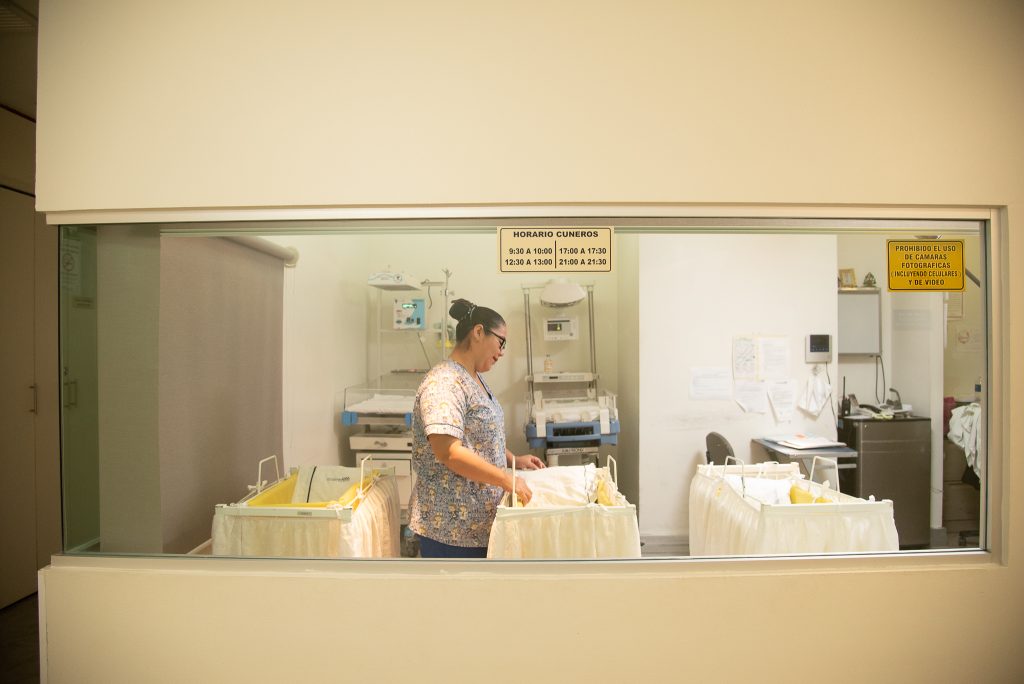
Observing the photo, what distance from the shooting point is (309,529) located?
1532 millimetres

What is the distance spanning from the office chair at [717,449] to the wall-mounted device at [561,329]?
113 cm

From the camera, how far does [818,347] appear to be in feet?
10.4

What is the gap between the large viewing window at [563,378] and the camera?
4.56 feet

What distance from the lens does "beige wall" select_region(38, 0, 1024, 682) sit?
1268 millimetres

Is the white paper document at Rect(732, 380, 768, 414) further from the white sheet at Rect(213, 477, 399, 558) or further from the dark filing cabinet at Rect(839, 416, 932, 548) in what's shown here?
the white sheet at Rect(213, 477, 399, 558)

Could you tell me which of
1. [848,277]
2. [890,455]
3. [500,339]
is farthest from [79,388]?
[848,277]

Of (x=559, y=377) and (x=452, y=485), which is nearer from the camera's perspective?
(x=452, y=485)

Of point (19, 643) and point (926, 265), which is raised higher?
point (926, 265)

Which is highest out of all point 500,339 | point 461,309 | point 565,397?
point 461,309

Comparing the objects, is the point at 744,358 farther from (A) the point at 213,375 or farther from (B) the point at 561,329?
(A) the point at 213,375

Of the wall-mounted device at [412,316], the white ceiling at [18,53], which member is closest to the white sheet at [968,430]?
the wall-mounted device at [412,316]

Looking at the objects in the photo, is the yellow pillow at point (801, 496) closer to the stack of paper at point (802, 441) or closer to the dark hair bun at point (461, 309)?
the stack of paper at point (802, 441)

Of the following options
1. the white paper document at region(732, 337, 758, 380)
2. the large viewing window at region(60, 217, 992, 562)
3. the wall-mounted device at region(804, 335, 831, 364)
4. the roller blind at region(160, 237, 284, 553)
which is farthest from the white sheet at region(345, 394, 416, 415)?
the wall-mounted device at region(804, 335, 831, 364)

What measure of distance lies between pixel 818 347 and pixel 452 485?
9.33 ft
